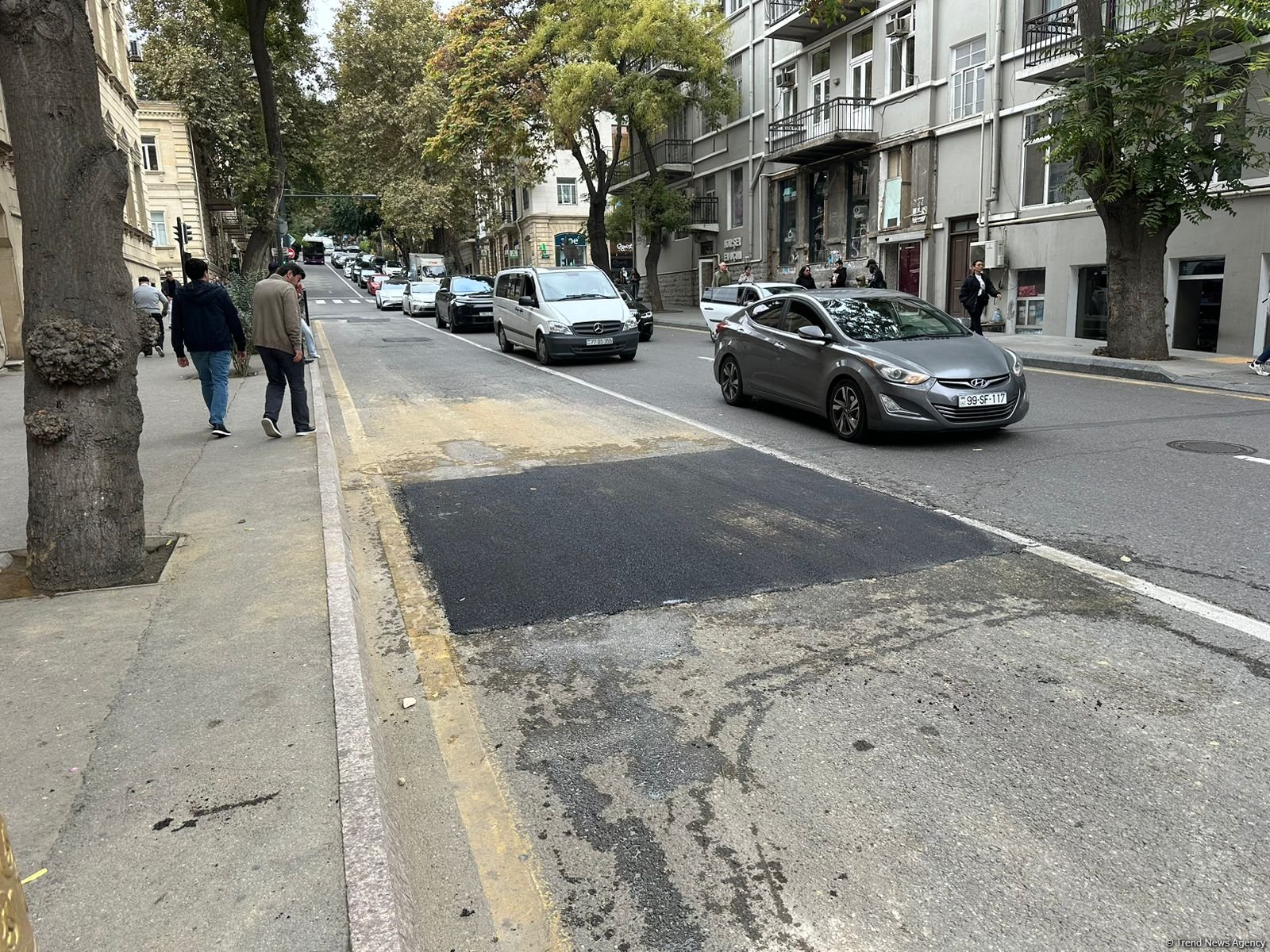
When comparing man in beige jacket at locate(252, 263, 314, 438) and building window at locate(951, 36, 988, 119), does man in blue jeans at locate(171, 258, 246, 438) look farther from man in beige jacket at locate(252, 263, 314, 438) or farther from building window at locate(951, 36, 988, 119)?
building window at locate(951, 36, 988, 119)

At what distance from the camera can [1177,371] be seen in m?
14.0

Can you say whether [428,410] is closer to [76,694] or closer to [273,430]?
[273,430]

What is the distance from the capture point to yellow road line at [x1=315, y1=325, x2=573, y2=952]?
2.64 meters

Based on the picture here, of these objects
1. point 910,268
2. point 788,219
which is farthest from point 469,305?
point 910,268

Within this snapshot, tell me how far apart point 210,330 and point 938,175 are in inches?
791

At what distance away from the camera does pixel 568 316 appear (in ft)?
56.1

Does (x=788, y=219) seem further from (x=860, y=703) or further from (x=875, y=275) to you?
(x=860, y=703)

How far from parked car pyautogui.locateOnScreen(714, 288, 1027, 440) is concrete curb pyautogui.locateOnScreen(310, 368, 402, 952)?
18.0ft

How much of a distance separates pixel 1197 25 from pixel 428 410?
12841mm

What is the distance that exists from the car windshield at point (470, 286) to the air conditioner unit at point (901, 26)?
12937 millimetres

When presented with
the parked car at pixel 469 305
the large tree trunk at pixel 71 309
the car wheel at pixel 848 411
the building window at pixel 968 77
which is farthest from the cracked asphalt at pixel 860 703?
the parked car at pixel 469 305

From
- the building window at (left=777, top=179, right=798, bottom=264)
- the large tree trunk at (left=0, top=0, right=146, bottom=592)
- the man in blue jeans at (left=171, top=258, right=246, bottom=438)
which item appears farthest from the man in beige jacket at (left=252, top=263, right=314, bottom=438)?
the building window at (left=777, top=179, right=798, bottom=264)

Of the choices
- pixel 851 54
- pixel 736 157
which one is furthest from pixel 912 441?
pixel 736 157

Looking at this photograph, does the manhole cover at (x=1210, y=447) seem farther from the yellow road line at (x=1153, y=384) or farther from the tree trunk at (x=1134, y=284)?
the tree trunk at (x=1134, y=284)
